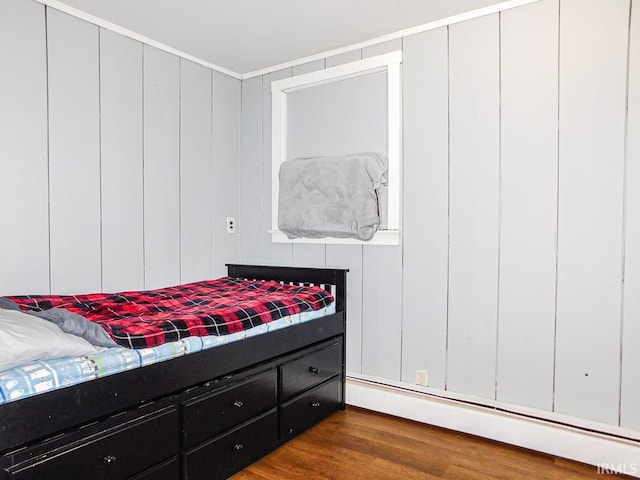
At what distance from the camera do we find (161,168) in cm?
283

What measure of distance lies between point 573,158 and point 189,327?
193 cm

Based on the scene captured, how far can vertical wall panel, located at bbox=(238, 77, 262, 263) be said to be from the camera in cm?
329

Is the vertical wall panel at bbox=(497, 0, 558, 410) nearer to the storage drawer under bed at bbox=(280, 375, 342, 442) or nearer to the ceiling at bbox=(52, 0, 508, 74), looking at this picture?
the ceiling at bbox=(52, 0, 508, 74)

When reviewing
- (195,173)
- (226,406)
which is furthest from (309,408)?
(195,173)

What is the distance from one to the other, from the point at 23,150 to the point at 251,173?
1.48m

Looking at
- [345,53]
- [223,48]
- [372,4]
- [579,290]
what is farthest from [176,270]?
[579,290]

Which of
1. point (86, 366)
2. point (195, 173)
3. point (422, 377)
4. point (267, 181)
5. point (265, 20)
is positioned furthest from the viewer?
point (267, 181)

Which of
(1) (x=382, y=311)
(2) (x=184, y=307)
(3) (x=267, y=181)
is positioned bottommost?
(1) (x=382, y=311)

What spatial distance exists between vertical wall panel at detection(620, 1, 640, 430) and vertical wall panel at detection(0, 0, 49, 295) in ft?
9.13

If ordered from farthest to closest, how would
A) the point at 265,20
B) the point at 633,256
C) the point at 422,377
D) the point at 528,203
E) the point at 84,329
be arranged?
the point at 422,377
the point at 265,20
the point at 528,203
the point at 633,256
the point at 84,329

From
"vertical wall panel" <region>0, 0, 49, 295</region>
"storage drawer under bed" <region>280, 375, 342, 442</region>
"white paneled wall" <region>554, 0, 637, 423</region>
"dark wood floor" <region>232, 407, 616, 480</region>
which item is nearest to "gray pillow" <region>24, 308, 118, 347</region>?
"vertical wall panel" <region>0, 0, 49, 295</region>

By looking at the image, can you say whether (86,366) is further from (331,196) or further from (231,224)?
(231,224)

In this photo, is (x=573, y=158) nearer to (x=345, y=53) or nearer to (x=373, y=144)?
(x=373, y=144)

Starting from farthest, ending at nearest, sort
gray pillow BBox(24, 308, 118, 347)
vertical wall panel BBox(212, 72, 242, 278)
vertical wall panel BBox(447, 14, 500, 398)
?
1. vertical wall panel BBox(212, 72, 242, 278)
2. vertical wall panel BBox(447, 14, 500, 398)
3. gray pillow BBox(24, 308, 118, 347)
